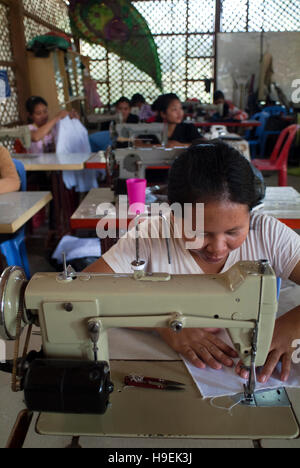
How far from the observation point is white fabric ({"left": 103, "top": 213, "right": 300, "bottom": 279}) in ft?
3.70

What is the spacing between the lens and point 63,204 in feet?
12.2

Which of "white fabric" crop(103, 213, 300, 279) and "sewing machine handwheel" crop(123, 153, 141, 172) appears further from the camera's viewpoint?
"sewing machine handwheel" crop(123, 153, 141, 172)

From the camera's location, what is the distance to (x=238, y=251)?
3.79 ft

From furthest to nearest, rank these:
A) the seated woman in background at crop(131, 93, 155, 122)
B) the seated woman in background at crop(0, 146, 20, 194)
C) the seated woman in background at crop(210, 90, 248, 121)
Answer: the seated woman in background at crop(131, 93, 155, 122)
the seated woman in background at crop(210, 90, 248, 121)
the seated woman in background at crop(0, 146, 20, 194)

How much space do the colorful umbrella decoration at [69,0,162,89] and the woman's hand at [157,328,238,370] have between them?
8.27 meters

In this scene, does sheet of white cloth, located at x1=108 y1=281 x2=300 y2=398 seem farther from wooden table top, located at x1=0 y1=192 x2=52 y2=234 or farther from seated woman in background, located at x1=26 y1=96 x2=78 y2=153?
seated woman in background, located at x1=26 y1=96 x2=78 y2=153

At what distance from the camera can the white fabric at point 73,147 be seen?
3.68 meters

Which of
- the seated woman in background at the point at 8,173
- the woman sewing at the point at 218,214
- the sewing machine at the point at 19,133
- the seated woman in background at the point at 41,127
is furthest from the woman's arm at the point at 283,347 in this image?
the seated woman in background at the point at 41,127

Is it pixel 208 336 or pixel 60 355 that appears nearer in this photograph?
pixel 60 355
